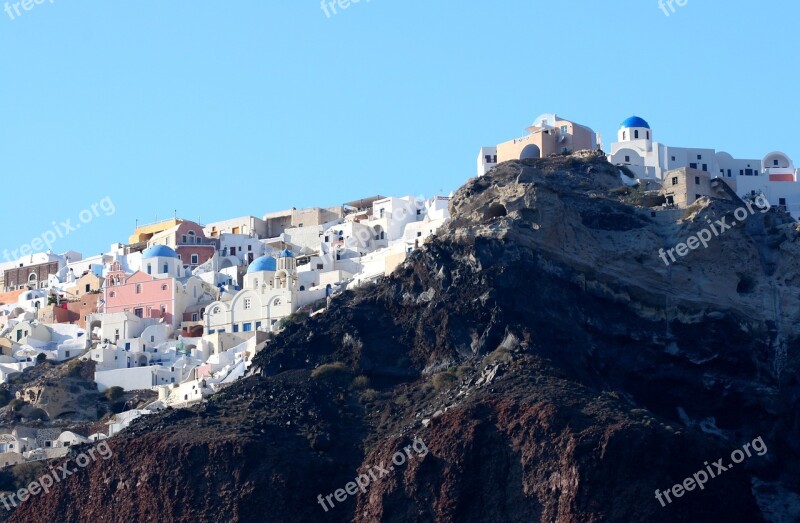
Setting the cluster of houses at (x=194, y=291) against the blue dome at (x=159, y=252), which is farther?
the blue dome at (x=159, y=252)

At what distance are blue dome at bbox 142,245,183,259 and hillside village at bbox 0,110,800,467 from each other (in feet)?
0.30

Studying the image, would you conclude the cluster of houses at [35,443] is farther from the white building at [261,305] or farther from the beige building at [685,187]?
the beige building at [685,187]

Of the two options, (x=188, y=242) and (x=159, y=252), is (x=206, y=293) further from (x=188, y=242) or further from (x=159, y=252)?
(x=188, y=242)

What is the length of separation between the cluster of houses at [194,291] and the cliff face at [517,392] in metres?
9.29

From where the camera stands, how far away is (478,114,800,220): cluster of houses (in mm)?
95938

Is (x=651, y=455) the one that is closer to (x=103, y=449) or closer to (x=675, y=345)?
(x=675, y=345)

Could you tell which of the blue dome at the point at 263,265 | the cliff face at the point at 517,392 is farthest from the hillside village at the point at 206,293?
the cliff face at the point at 517,392

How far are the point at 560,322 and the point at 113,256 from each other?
46.0 metres

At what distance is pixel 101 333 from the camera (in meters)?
102

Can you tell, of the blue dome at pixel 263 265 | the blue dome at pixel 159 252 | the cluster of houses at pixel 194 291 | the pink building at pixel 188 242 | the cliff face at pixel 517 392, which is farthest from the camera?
the pink building at pixel 188 242

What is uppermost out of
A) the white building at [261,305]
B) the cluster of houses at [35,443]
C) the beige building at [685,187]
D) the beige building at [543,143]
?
the beige building at [543,143]

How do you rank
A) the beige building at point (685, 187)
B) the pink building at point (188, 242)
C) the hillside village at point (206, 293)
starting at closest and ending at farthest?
the beige building at point (685, 187) → the hillside village at point (206, 293) → the pink building at point (188, 242)

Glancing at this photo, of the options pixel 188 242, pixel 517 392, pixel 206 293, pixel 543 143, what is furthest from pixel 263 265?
Answer: pixel 517 392

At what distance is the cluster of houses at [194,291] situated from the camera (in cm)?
9581
